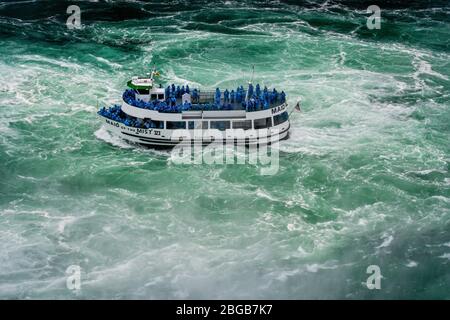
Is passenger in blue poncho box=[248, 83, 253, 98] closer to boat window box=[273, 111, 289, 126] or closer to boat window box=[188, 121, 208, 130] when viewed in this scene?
boat window box=[273, 111, 289, 126]

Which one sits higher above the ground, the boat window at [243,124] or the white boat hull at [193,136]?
the boat window at [243,124]

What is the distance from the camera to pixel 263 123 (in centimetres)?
6166

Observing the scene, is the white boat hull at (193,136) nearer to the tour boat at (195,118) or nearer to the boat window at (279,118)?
the tour boat at (195,118)

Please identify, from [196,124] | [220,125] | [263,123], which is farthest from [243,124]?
[196,124]

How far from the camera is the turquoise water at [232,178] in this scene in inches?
1818

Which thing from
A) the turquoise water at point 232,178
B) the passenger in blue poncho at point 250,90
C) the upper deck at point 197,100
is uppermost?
the passenger in blue poncho at point 250,90

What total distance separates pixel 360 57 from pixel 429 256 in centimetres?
4371

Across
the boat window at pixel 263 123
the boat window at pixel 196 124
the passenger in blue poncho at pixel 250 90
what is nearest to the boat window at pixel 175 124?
the boat window at pixel 196 124

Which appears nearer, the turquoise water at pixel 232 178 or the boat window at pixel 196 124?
the turquoise water at pixel 232 178

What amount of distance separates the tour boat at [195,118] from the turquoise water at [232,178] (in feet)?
6.92

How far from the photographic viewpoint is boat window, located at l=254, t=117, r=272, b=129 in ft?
202

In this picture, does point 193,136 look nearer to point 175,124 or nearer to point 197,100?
point 175,124

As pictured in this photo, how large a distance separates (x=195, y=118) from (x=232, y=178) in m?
7.31
